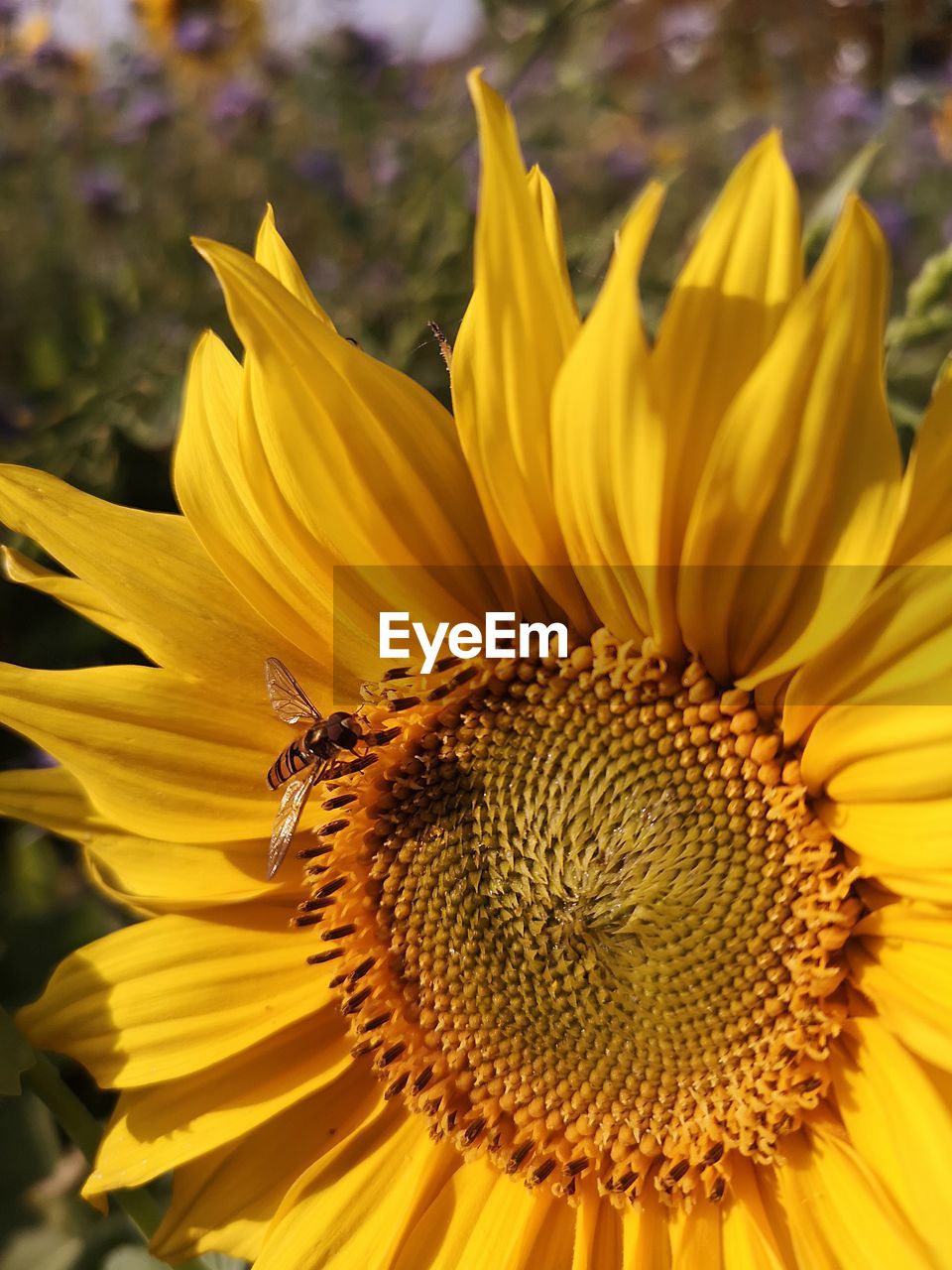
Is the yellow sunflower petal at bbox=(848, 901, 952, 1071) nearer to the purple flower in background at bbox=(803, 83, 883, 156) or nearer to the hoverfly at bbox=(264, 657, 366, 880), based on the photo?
the hoverfly at bbox=(264, 657, 366, 880)

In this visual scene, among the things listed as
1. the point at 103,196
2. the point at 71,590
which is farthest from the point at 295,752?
the point at 103,196

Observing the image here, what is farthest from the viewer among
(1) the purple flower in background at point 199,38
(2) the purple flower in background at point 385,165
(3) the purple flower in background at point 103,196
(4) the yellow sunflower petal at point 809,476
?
(1) the purple flower in background at point 199,38

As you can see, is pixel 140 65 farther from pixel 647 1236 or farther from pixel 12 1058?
pixel 647 1236

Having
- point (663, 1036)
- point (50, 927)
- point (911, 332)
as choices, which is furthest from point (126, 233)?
point (663, 1036)

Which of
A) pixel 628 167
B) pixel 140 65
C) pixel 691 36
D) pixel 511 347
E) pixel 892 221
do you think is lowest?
pixel 511 347

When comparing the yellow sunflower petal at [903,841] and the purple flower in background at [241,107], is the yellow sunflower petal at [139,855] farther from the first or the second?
the purple flower in background at [241,107]

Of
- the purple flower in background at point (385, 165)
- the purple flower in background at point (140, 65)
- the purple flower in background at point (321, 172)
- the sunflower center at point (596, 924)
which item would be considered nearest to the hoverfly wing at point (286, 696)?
the sunflower center at point (596, 924)
